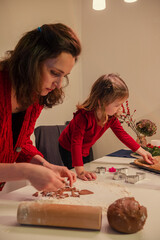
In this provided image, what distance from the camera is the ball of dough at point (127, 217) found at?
0.68m

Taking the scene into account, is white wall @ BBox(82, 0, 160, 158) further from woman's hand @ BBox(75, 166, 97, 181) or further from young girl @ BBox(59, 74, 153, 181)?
woman's hand @ BBox(75, 166, 97, 181)

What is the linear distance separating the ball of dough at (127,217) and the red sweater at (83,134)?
0.75 meters

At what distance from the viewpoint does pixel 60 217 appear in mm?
705

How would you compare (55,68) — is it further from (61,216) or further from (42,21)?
(42,21)

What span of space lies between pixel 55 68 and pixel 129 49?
2318 mm

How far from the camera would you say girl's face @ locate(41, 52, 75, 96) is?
950 mm

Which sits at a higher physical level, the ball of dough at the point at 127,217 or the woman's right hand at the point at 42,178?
the woman's right hand at the point at 42,178

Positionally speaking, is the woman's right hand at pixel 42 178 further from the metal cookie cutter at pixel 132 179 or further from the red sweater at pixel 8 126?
the metal cookie cutter at pixel 132 179

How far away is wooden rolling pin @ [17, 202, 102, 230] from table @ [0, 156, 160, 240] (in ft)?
0.06

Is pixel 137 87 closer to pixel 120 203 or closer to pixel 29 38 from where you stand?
pixel 29 38

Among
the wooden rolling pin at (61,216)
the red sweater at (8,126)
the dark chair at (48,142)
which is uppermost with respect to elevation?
the red sweater at (8,126)

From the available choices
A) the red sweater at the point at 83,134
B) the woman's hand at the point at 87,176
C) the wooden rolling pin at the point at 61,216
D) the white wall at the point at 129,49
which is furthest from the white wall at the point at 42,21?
the wooden rolling pin at the point at 61,216

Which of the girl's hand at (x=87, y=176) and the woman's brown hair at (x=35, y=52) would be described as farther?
the girl's hand at (x=87, y=176)

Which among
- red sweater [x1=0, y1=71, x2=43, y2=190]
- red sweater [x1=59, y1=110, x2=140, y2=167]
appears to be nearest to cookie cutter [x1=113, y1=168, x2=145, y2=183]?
red sweater [x1=59, y1=110, x2=140, y2=167]
